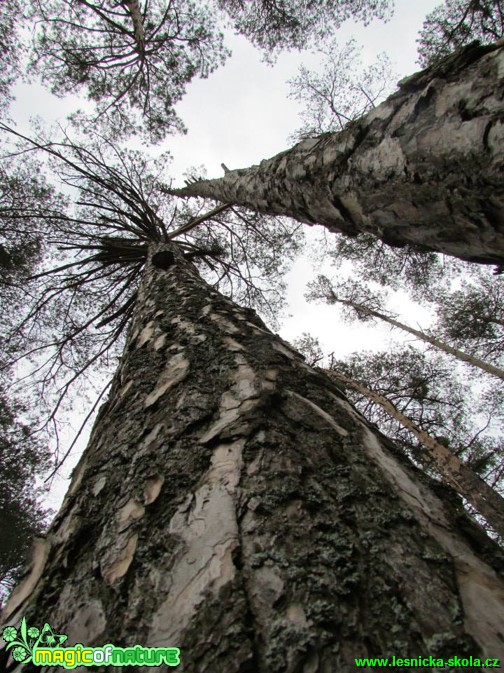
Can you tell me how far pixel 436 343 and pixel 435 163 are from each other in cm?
842

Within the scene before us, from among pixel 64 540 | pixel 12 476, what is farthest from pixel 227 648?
pixel 12 476

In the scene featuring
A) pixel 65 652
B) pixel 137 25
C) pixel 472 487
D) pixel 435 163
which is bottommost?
pixel 65 652

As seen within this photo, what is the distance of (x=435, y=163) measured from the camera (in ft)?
3.32

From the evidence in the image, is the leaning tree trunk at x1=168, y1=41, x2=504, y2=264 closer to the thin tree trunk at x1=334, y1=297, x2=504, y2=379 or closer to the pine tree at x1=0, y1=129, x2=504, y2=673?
the pine tree at x1=0, y1=129, x2=504, y2=673

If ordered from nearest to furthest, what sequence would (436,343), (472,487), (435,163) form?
(435,163) → (472,487) → (436,343)

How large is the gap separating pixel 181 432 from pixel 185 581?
0.35m

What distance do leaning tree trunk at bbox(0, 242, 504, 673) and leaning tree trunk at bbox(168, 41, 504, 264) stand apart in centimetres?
64

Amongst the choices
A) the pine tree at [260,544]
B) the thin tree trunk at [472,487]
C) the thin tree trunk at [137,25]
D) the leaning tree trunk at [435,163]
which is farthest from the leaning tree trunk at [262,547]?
the thin tree trunk at [137,25]

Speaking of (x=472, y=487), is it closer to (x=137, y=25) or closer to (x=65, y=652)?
(x=65, y=652)

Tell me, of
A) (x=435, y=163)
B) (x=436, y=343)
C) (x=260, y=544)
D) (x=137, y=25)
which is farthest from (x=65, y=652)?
(x=137, y=25)

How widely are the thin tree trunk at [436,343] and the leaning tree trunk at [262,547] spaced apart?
8.12 m

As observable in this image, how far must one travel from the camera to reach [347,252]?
321 inches

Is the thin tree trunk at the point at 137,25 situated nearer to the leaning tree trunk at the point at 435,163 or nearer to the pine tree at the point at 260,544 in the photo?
the leaning tree trunk at the point at 435,163

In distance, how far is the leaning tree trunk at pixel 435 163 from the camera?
0.89m
